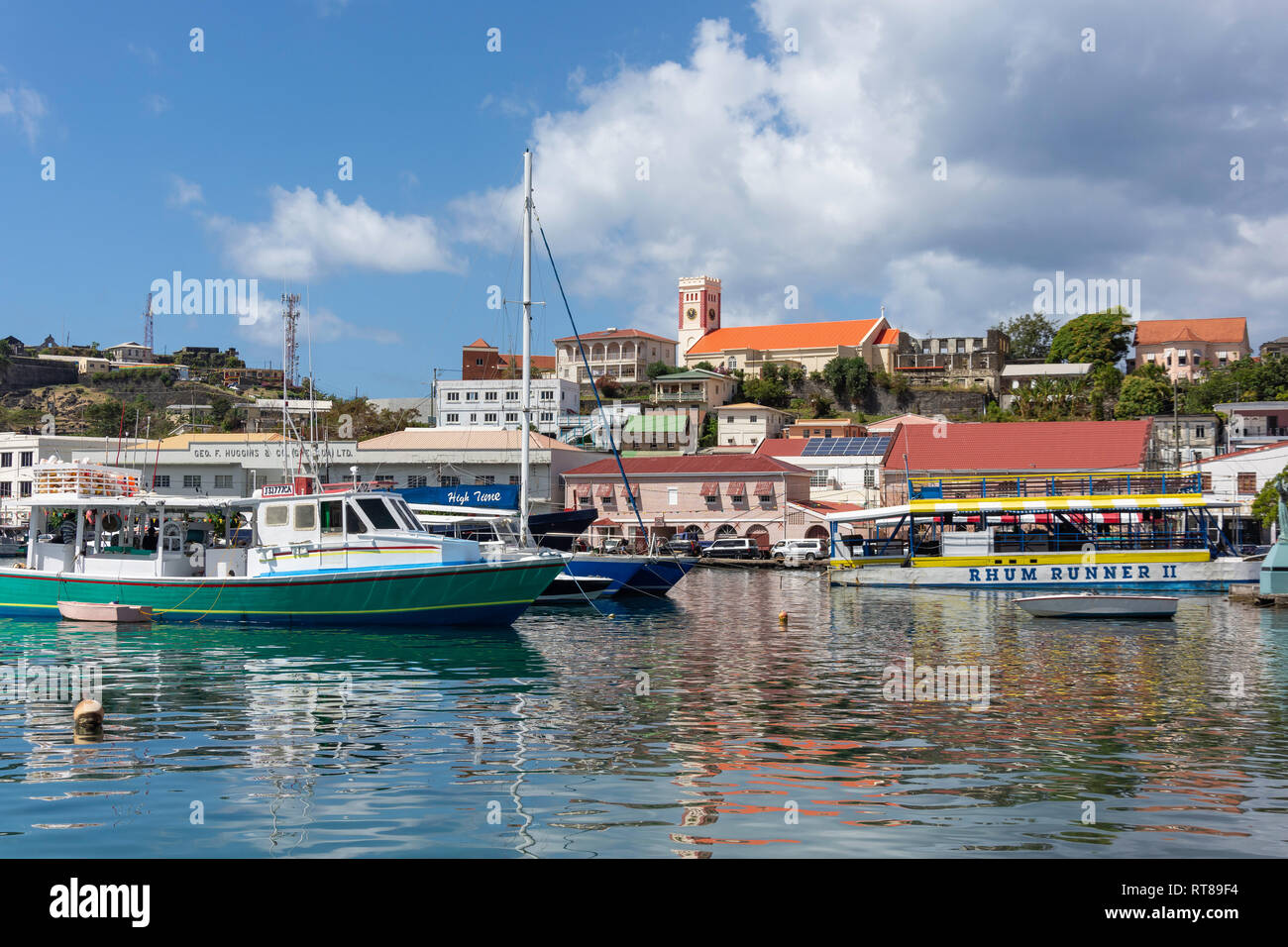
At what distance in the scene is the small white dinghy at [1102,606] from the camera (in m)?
33.4

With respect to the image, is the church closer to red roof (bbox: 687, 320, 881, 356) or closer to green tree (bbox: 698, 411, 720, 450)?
red roof (bbox: 687, 320, 881, 356)

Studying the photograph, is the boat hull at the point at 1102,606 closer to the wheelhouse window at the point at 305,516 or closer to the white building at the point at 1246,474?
the wheelhouse window at the point at 305,516

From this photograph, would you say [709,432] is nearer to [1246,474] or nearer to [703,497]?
[703,497]

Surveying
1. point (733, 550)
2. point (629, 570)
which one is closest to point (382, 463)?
point (733, 550)

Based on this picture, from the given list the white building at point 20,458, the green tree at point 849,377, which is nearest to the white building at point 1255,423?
the green tree at point 849,377

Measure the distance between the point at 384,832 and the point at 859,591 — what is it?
37.9m

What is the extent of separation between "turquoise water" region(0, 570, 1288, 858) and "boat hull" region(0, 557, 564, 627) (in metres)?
1.62

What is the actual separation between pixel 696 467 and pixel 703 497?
2.50m

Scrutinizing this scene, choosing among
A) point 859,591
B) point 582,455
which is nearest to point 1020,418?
point 582,455

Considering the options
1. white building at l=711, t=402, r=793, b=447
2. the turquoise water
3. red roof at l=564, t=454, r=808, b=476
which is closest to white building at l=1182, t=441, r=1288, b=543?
red roof at l=564, t=454, r=808, b=476

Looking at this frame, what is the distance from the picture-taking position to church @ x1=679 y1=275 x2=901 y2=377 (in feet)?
424
